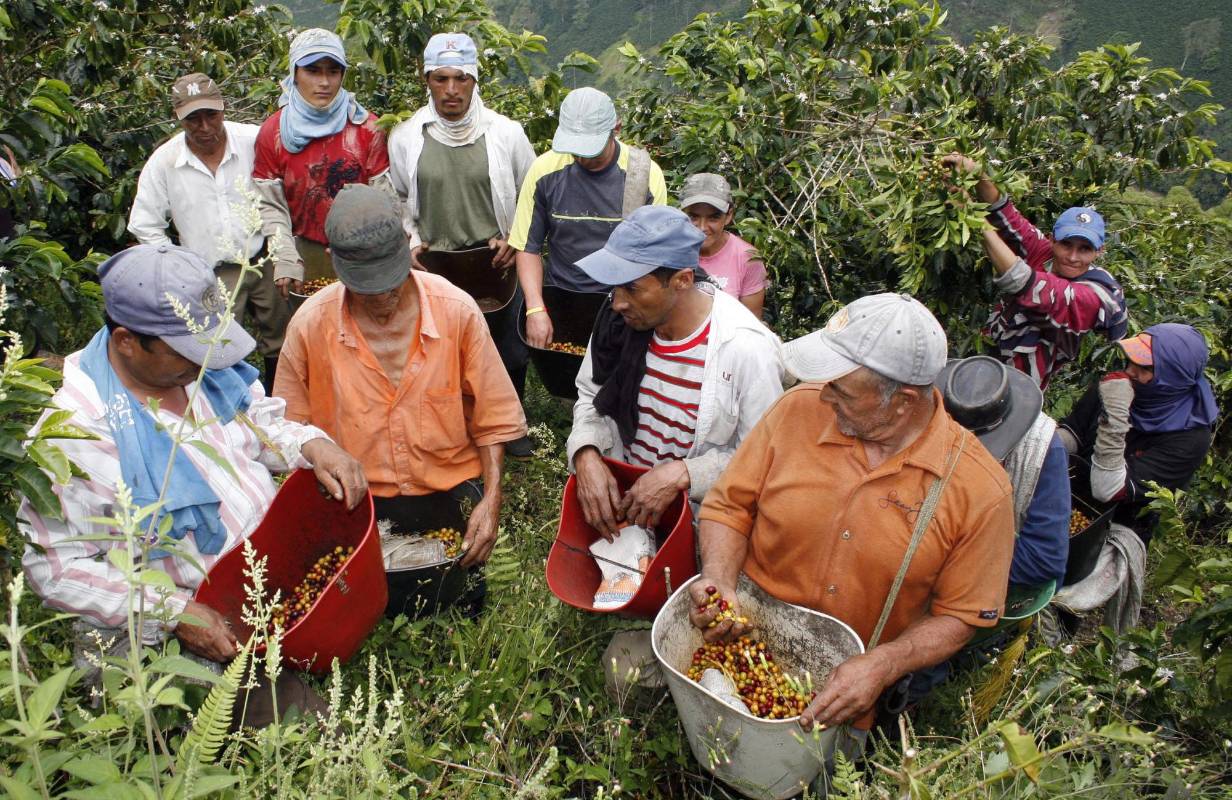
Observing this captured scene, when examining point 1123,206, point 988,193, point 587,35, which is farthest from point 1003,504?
point 587,35

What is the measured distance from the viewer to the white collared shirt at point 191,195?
4.20 m

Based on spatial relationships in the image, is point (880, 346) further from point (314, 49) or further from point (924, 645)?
point (314, 49)

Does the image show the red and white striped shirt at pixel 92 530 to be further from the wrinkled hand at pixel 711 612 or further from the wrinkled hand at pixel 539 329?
the wrinkled hand at pixel 539 329

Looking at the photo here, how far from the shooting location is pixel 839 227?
444 centimetres

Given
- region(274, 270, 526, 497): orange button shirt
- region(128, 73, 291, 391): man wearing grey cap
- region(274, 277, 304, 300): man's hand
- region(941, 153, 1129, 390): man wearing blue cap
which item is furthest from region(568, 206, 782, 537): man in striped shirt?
region(128, 73, 291, 391): man wearing grey cap

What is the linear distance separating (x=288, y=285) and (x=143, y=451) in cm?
197

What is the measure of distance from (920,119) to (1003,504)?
2461mm

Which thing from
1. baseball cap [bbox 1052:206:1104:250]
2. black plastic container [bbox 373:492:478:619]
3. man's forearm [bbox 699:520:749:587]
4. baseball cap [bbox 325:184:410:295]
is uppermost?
baseball cap [bbox 325:184:410:295]

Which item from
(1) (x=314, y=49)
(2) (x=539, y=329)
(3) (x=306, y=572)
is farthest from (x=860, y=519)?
(1) (x=314, y=49)

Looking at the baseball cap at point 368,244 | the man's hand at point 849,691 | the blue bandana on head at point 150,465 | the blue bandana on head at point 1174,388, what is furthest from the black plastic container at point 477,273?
the blue bandana on head at point 1174,388

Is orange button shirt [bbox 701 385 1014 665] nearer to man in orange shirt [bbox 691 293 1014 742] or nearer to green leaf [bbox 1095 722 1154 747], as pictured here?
man in orange shirt [bbox 691 293 1014 742]

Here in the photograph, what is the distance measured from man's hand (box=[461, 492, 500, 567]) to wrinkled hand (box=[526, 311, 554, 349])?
1155mm

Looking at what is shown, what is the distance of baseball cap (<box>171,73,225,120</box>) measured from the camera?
4.06 meters

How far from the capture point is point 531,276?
3992mm
